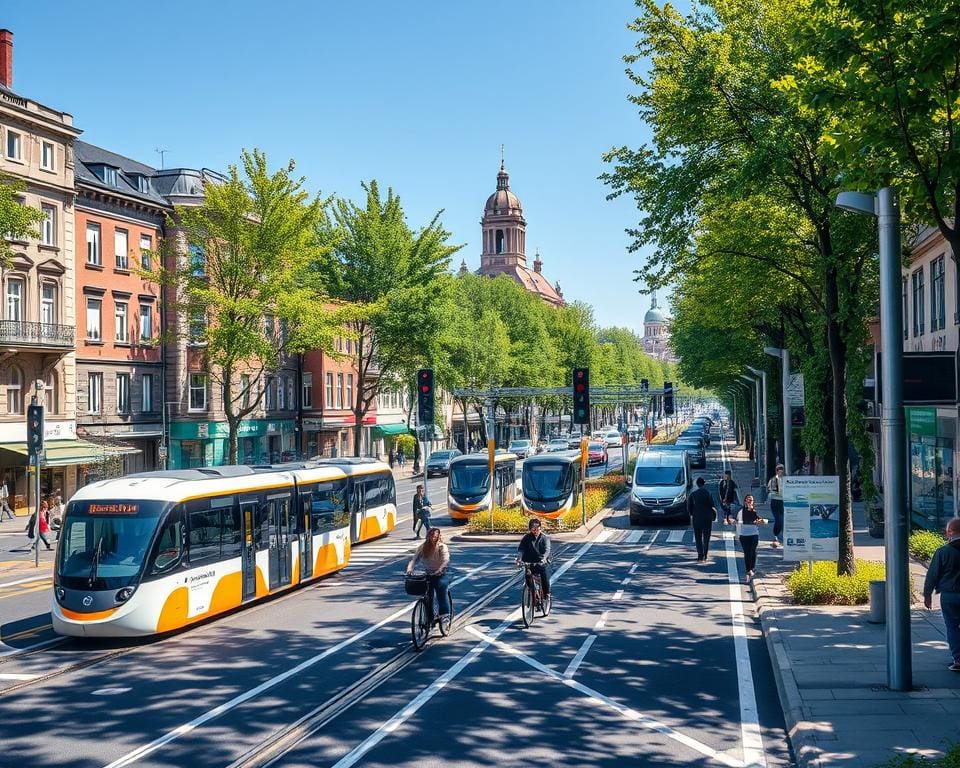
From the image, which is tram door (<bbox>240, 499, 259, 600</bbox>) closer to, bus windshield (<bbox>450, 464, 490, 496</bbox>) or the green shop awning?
bus windshield (<bbox>450, 464, 490, 496</bbox>)

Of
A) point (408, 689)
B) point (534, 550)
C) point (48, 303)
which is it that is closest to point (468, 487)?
point (534, 550)

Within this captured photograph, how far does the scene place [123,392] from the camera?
4716cm

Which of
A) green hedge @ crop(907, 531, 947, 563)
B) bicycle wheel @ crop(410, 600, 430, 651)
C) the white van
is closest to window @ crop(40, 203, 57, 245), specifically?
the white van

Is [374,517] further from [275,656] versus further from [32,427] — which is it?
[275,656]

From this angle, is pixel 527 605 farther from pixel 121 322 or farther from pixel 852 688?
pixel 121 322

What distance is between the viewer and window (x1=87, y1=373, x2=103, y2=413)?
45.1m

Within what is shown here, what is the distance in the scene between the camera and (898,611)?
1114cm

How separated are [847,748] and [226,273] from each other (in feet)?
113

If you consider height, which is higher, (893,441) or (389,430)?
(893,441)

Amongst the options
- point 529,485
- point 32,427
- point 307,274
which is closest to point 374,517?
point 529,485

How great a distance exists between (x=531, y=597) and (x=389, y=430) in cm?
5869

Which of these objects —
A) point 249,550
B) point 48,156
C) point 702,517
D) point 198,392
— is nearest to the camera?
point 249,550

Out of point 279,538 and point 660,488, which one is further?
point 660,488

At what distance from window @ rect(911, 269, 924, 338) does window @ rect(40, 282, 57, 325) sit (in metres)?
32.9
